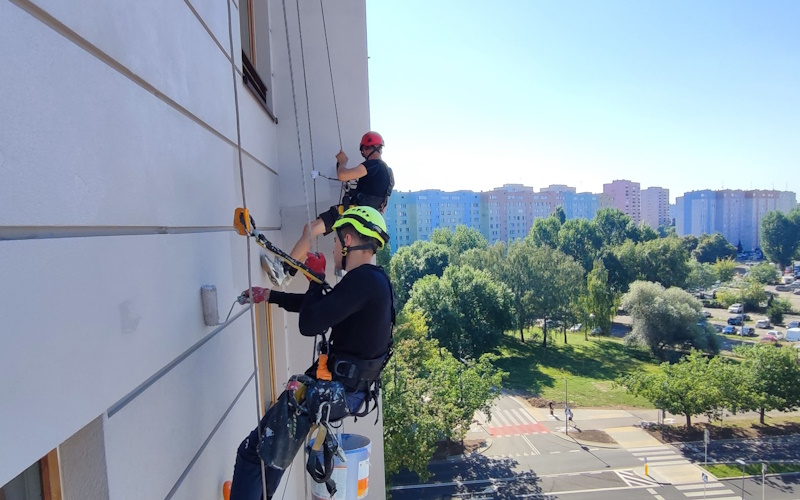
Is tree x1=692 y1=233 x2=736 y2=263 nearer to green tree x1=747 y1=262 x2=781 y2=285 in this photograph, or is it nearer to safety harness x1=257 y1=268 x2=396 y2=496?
green tree x1=747 y1=262 x2=781 y2=285

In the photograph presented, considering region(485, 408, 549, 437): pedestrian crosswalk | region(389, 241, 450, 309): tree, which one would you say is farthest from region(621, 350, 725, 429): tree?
region(389, 241, 450, 309): tree

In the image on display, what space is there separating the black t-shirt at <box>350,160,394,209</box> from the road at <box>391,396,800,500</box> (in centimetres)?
1753

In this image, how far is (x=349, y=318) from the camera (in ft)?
7.92

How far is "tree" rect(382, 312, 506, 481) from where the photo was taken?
54.5 ft

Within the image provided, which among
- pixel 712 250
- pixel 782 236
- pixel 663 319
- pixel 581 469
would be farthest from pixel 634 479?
pixel 782 236

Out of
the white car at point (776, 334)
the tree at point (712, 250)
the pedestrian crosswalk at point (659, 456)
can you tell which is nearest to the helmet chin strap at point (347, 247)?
the pedestrian crosswalk at point (659, 456)

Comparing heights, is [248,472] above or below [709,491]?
above

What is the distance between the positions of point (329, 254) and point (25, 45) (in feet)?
13.9

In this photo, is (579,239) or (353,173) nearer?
(353,173)

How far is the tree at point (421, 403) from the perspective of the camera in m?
16.6

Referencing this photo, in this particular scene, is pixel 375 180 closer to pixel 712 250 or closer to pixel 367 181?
pixel 367 181

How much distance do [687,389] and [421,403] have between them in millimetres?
13558

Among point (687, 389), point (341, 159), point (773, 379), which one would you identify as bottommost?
point (687, 389)

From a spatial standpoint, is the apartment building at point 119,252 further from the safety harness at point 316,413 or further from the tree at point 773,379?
the tree at point 773,379
